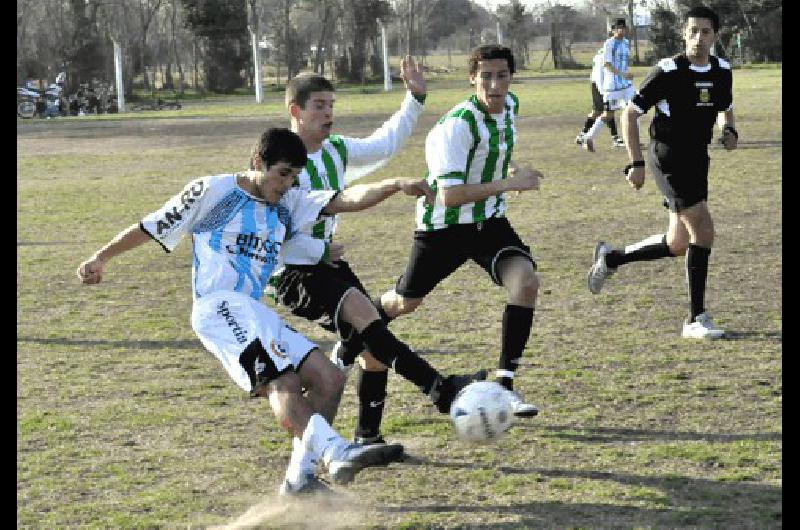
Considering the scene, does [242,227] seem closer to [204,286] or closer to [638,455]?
[204,286]

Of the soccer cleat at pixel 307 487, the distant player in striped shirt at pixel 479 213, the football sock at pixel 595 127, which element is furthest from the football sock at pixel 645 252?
the football sock at pixel 595 127

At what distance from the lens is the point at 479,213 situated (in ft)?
23.8

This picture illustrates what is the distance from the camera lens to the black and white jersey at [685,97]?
940 centimetres

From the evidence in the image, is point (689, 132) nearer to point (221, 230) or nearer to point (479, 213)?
point (479, 213)

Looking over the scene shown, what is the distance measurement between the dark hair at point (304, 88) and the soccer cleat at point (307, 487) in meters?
1.97

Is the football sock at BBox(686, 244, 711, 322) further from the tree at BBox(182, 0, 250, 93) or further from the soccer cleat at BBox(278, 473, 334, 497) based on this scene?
the tree at BBox(182, 0, 250, 93)

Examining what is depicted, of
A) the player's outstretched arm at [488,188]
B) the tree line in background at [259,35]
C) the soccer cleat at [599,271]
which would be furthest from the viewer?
the tree line in background at [259,35]

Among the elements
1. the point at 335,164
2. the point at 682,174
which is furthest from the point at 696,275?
the point at 335,164

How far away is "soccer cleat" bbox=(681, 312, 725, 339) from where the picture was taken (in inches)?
360

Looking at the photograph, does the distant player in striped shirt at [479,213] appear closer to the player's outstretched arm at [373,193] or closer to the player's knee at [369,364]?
the player's knee at [369,364]

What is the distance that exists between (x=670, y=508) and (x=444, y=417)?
1981 millimetres

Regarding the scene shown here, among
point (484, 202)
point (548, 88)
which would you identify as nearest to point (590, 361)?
point (484, 202)
